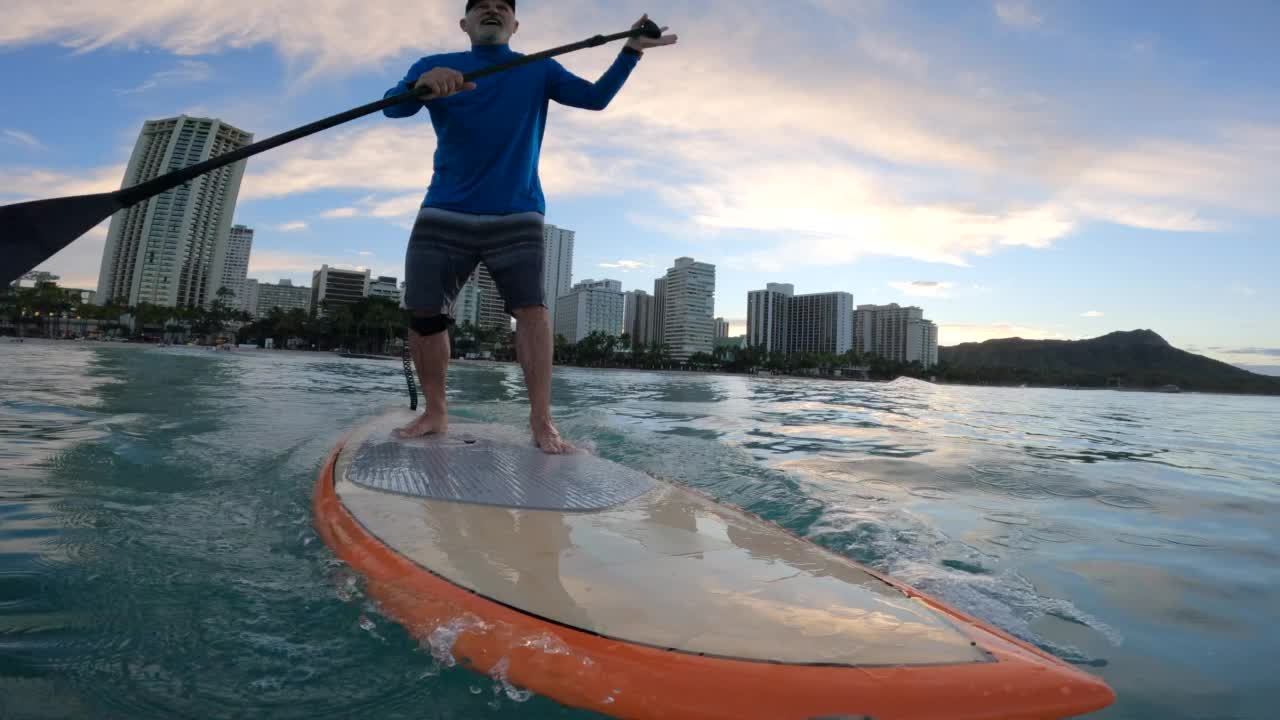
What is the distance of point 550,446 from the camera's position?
3.16 meters

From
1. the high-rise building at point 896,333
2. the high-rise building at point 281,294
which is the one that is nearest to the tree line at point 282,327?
the high-rise building at point 896,333

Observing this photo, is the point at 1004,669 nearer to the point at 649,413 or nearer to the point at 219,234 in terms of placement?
the point at 649,413

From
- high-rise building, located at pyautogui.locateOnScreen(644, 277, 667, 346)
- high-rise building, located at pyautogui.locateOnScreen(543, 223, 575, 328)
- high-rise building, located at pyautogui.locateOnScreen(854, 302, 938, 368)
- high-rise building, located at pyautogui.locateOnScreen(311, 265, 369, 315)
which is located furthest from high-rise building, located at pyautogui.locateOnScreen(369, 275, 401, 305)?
high-rise building, located at pyautogui.locateOnScreen(854, 302, 938, 368)

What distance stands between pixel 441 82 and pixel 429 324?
4.32 feet

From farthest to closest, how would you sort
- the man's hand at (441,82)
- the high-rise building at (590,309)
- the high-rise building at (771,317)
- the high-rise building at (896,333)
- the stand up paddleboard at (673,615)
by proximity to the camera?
the high-rise building at (771,317), the high-rise building at (896,333), the high-rise building at (590,309), the man's hand at (441,82), the stand up paddleboard at (673,615)

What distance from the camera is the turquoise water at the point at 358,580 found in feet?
3.94

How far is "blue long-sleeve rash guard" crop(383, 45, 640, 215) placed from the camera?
3.14 m

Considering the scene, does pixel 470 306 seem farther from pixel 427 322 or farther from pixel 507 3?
pixel 507 3

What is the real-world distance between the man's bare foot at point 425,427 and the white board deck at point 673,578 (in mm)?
1206

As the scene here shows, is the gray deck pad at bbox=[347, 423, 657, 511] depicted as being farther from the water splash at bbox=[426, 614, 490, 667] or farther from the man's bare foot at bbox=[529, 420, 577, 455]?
the water splash at bbox=[426, 614, 490, 667]

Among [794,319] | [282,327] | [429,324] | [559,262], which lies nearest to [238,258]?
[559,262]

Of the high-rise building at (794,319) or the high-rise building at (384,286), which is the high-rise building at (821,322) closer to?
the high-rise building at (794,319)

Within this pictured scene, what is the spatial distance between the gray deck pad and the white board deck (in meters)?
0.06

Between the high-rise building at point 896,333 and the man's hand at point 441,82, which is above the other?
the high-rise building at point 896,333
